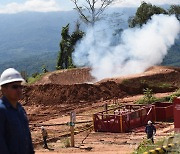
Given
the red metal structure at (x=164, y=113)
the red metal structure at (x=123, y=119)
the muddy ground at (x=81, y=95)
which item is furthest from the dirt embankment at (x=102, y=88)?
the red metal structure at (x=123, y=119)

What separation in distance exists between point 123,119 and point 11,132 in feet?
56.1

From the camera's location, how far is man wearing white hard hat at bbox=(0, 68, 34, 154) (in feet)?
14.9

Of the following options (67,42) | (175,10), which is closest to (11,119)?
(67,42)

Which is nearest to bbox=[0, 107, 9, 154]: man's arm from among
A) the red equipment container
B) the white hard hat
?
the white hard hat

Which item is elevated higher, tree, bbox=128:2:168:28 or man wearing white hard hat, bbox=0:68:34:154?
tree, bbox=128:2:168:28

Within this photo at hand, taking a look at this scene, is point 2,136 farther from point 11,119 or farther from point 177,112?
point 177,112

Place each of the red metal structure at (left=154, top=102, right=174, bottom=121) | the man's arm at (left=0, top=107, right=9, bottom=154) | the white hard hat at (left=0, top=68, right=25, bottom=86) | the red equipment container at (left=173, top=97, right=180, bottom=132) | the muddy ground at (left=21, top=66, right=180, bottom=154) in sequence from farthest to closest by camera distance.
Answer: the muddy ground at (left=21, top=66, right=180, bottom=154), the red metal structure at (left=154, top=102, right=174, bottom=121), the red equipment container at (left=173, top=97, right=180, bottom=132), the white hard hat at (left=0, top=68, right=25, bottom=86), the man's arm at (left=0, top=107, right=9, bottom=154)

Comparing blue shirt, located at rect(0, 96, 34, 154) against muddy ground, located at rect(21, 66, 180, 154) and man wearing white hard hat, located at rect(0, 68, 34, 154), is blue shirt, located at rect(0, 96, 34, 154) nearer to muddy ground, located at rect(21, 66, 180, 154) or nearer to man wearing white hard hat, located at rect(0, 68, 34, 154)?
man wearing white hard hat, located at rect(0, 68, 34, 154)

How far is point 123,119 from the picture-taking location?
845 inches

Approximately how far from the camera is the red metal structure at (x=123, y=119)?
21531 millimetres

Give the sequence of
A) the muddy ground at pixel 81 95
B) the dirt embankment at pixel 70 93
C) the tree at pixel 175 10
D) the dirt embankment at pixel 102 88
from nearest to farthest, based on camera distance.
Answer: the muddy ground at pixel 81 95
the dirt embankment at pixel 70 93
the dirt embankment at pixel 102 88
the tree at pixel 175 10

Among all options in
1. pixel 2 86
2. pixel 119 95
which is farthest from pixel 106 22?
pixel 2 86

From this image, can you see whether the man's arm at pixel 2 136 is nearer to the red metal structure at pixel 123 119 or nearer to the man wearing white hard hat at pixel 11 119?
the man wearing white hard hat at pixel 11 119

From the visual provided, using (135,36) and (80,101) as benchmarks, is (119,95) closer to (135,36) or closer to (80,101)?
(80,101)
